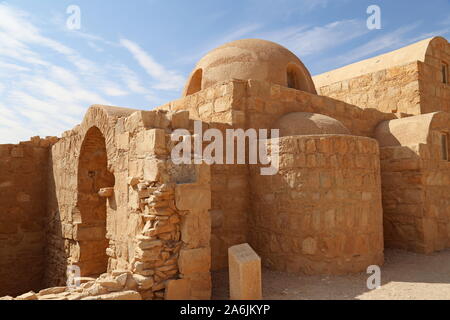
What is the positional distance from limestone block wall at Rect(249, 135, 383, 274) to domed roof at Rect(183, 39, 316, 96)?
2275 millimetres

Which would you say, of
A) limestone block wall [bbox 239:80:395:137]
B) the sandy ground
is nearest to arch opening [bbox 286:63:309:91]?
limestone block wall [bbox 239:80:395:137]

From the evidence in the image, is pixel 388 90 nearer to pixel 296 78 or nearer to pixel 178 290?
pixel 296 78

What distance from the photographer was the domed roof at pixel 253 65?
22.0 ft

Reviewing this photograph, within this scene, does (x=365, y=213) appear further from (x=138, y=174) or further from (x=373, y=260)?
(x=138, y=174)

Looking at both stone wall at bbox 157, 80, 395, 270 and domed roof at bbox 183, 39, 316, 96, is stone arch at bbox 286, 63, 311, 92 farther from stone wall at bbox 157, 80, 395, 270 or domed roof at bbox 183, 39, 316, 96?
stone wall at bbox 157, 80, 395, 270

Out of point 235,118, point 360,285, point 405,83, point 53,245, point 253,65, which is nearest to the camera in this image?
point 360,285

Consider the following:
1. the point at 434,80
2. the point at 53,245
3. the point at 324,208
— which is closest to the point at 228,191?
the point at 324,208

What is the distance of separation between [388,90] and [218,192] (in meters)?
6.53

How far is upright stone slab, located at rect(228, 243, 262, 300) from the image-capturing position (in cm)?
353

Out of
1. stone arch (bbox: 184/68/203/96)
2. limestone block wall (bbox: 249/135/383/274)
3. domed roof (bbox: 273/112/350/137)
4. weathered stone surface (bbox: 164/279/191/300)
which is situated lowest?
weathered stone surface (bbox: 164/279/191/300)

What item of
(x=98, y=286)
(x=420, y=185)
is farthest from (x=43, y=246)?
(x=420, y=185)

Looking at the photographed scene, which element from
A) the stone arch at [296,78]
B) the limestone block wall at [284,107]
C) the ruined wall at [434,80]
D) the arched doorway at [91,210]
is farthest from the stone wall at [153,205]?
the ruined wall at [434,80]

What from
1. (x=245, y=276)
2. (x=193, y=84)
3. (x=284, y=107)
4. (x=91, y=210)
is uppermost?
(x=193, y=84)

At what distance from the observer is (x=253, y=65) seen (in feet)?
22.0
